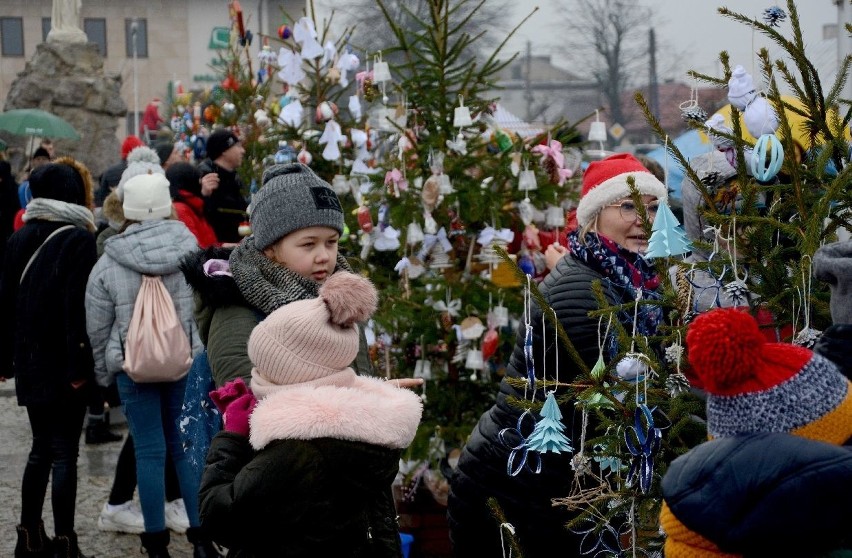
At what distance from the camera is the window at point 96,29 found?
58.3m

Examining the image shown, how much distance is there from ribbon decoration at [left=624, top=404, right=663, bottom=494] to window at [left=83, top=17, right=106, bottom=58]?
2311 inches

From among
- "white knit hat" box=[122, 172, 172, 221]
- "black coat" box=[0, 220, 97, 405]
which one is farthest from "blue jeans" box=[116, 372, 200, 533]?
"white knit hat" box=[122, 172, 172, 221]

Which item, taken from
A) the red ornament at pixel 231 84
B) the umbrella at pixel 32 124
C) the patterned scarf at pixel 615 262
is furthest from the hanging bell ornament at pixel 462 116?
the umbrella at pixel 32 124

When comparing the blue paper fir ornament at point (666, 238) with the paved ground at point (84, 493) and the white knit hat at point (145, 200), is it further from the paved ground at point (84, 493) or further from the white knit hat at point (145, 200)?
the paved ground at point (84, 493)

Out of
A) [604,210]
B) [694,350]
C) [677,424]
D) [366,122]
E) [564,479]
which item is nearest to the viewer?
[694,350]

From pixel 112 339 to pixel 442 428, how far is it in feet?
5.39

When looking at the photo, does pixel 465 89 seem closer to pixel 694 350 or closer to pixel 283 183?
pixel 283 183

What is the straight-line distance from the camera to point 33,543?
5980 mm

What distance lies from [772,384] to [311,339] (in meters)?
1.37

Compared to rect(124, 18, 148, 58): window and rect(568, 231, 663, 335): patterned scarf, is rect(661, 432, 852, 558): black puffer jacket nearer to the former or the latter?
rect(568, 231, 663, 335): patterned scarf

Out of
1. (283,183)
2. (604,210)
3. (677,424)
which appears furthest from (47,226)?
(677,424)

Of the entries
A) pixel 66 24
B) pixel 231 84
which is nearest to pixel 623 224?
pixel 231 84

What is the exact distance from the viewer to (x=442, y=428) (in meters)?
6.08

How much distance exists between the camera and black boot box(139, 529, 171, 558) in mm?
5945
